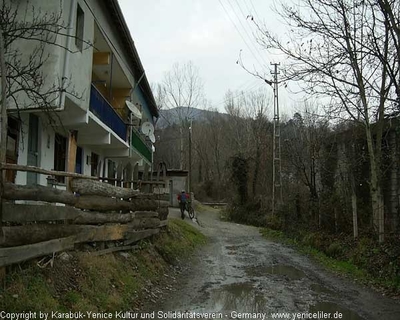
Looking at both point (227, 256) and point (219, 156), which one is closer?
point (227, 256)

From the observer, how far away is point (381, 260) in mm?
11281

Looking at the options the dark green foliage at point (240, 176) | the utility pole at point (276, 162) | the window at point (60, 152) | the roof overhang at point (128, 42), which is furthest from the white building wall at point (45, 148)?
the dark green foliage at point (240, 176)

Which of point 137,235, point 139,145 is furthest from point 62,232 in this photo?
point 139,145

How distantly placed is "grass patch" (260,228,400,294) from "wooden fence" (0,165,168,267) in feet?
18.7

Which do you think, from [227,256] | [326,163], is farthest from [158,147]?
[227,256]

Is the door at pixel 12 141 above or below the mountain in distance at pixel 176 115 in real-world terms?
below

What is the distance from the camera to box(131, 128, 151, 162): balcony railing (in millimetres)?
21775

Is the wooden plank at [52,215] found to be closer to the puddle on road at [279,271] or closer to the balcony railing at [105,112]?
the puddle on road at [279,271]

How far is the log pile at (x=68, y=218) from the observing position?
18.1 feet

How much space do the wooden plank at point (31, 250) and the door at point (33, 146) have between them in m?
5.04

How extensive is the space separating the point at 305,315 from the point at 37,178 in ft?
26.0

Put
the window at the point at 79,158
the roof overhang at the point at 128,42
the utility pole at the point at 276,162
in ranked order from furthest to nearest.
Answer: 1. the utility pole at the point at 276,162
2. the window at the point at 79,158
3. the roof overhang at the point at 128,42

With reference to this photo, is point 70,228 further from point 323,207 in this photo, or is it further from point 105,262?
point 323,207

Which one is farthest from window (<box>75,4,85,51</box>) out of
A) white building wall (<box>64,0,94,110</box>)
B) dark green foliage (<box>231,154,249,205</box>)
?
dark green foliage (<box>231,154,249,205</box>)
